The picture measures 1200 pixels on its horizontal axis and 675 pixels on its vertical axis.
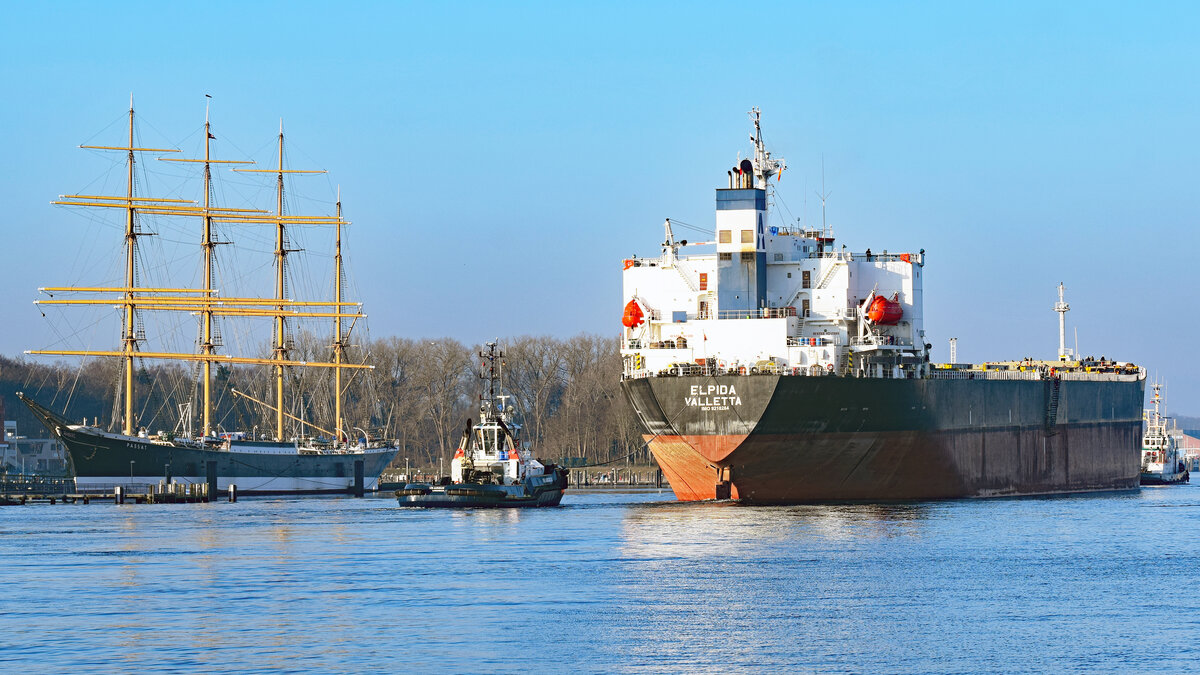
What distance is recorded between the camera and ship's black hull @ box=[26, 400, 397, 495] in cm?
8556

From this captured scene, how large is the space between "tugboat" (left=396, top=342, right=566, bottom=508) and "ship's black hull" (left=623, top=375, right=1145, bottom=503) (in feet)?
17.2

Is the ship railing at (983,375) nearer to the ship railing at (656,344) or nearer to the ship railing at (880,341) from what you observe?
the ship railing at (880,341)

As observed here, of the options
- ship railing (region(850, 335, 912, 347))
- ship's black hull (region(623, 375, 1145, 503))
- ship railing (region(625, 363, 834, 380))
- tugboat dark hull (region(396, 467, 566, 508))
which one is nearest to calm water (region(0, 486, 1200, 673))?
ship's black hull (region(623, 375, 1145, 503))

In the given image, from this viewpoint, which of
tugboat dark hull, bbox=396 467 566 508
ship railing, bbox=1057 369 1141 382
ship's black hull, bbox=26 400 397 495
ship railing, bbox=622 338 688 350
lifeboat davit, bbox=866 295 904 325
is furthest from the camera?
ship's black hull, bbox=26 400 397 495

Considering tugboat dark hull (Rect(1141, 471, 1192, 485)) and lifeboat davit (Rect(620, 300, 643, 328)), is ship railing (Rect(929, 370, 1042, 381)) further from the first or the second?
tugboat dark hull (Rect(1141, 471, 1192, 485))

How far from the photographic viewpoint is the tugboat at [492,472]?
61.6m

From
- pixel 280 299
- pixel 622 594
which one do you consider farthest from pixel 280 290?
pixel 622 594

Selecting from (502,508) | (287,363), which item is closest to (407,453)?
(287,363)

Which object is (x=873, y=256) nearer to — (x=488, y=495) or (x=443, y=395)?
(x=488, y=495)

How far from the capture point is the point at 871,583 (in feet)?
116

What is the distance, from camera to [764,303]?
201 ft

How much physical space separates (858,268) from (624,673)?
1584 inches

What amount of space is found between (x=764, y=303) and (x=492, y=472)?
11.7m

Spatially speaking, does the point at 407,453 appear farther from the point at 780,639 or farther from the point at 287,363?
the point at 780,639
